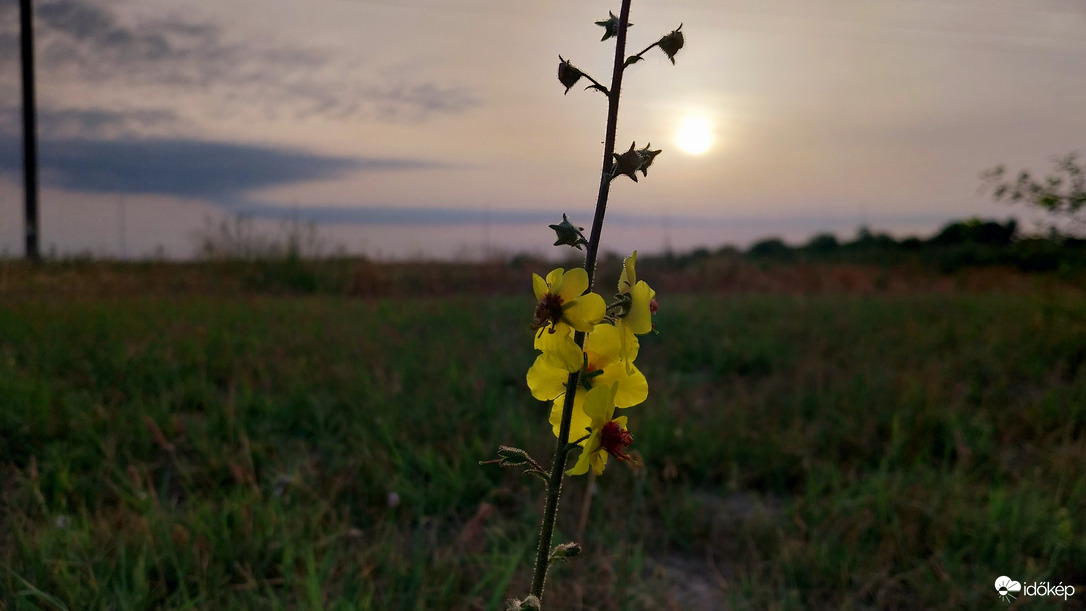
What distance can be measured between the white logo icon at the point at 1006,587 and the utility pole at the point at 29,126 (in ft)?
40.4

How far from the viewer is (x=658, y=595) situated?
213 centimetres

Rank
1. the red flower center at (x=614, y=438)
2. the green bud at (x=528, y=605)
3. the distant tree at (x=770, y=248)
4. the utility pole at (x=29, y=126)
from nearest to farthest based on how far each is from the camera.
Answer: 1. the green bud at (x=528, y=605)
2. the red flower center at (x=614, y=438)
3. the utility pole at (x=29, y=126)
4. the distant tree at (x=770, y=248)

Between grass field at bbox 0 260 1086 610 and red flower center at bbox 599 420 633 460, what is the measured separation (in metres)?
1.24

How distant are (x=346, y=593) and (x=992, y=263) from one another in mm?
14274

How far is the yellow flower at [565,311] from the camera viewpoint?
83 cm

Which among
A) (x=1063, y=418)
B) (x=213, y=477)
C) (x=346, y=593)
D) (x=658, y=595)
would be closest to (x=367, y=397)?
(x=213, y=477)

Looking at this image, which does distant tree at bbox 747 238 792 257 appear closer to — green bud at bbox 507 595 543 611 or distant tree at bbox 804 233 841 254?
distant tree at bbox 804 233 841 254

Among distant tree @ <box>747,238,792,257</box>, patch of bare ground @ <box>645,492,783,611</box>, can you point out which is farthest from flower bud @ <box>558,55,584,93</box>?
distant tree @ <box>747,238,792,257</box>

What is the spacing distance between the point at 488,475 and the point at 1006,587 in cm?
178

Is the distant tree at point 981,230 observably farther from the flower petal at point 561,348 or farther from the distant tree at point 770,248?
the distant tree at point 770,248

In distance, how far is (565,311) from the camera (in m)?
0.86

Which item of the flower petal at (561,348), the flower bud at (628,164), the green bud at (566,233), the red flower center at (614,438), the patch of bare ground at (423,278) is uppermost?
the flower bud at (628,164)

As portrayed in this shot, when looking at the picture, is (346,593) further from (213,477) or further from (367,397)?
(367,397)

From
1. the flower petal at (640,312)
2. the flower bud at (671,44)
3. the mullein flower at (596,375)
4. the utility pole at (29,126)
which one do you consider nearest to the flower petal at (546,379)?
the mullein flower at (596,375)
